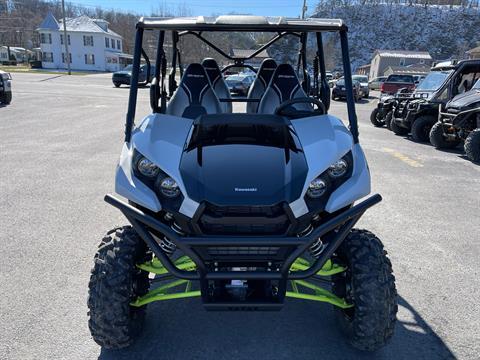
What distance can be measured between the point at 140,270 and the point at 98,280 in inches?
10.4

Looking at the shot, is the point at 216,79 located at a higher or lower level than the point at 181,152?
higher

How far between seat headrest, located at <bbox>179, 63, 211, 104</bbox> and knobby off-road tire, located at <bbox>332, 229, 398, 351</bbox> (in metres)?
2.00

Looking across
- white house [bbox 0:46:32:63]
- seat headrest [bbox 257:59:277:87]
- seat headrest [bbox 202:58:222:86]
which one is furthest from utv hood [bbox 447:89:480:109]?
white house [bbox 0:46:32:63]

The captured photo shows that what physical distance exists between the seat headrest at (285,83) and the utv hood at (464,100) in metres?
5.78

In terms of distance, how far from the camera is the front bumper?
207cm

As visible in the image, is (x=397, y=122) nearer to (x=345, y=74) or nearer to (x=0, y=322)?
(x=345, y=74)

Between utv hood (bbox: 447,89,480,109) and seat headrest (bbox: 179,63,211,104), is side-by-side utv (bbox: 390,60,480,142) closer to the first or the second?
utv hood (bbox: 447,89,480,109)

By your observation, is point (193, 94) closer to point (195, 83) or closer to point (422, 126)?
point (195, 83)

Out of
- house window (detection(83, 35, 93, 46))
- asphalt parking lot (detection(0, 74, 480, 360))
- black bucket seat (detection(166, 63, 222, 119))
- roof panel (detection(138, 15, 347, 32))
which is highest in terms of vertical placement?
house window (detection(83, 35, 93, 46))

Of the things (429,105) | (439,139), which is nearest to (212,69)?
(439,139)

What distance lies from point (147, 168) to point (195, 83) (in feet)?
5.39

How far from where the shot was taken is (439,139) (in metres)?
9.27

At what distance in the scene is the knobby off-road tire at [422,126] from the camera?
10102 millimetres

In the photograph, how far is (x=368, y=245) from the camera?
2418mm
